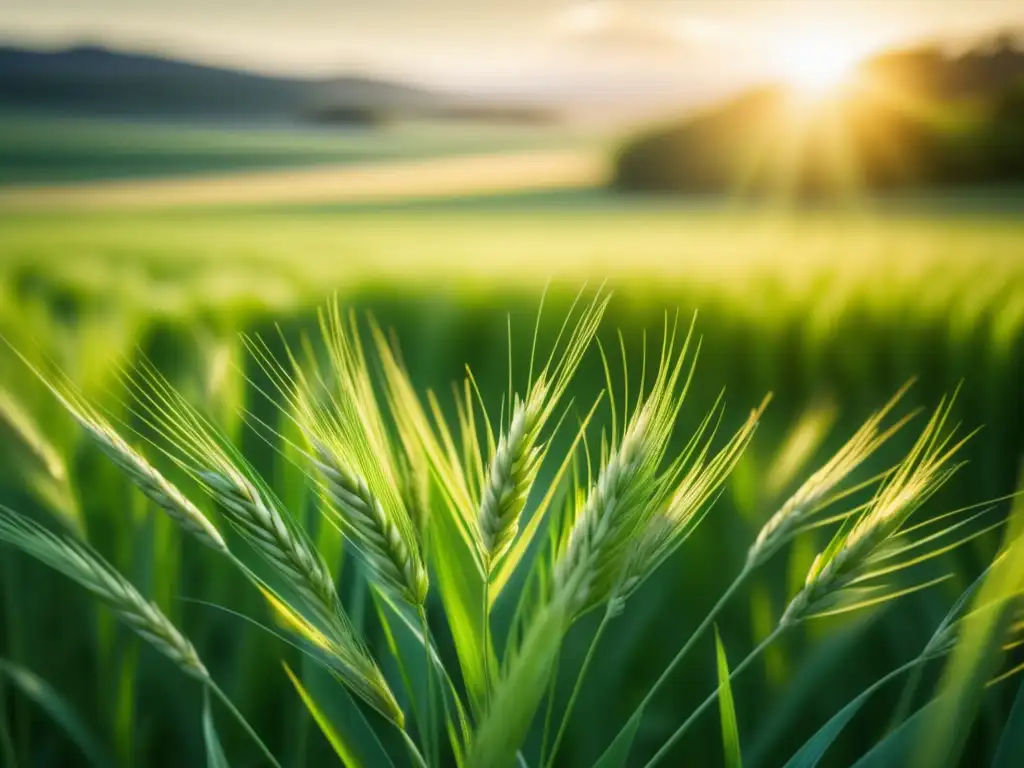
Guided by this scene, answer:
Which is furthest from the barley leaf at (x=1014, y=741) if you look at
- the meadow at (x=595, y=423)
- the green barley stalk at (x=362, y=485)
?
the green barley stalk at (x=362, y=485)

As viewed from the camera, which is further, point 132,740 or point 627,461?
point 132,740

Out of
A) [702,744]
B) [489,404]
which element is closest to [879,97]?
[489,404]

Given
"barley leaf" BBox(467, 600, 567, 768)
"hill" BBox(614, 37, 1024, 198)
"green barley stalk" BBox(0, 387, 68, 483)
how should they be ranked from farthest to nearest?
1. "hill" BBox(614, 37, 1024, 198)
2. "green barley stalk" BBox(0, 387, 68, 483)
3. "barley leaf" BBox(467, 600, 567, 768)

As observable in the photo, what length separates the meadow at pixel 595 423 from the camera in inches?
25.0

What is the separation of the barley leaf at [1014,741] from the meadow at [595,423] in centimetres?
15

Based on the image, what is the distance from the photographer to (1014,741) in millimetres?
352

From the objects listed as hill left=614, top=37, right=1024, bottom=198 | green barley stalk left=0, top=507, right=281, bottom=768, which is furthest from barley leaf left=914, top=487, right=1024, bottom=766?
hill left=614, top=37, right=1024, bottom=198

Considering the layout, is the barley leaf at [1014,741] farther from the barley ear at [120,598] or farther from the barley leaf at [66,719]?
the barley leaf at [66,719]

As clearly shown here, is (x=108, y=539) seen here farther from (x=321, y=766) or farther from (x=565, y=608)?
(x=565, y=608)

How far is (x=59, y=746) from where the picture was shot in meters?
0.73

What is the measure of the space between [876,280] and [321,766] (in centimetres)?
97

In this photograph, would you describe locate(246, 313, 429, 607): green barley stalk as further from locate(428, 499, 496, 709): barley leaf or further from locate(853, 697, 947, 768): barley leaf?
locate(853, 697, 947, 768): barley leaf

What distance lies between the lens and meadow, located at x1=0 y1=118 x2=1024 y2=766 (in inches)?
25.0

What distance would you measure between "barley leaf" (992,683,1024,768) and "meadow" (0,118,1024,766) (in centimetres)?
15
